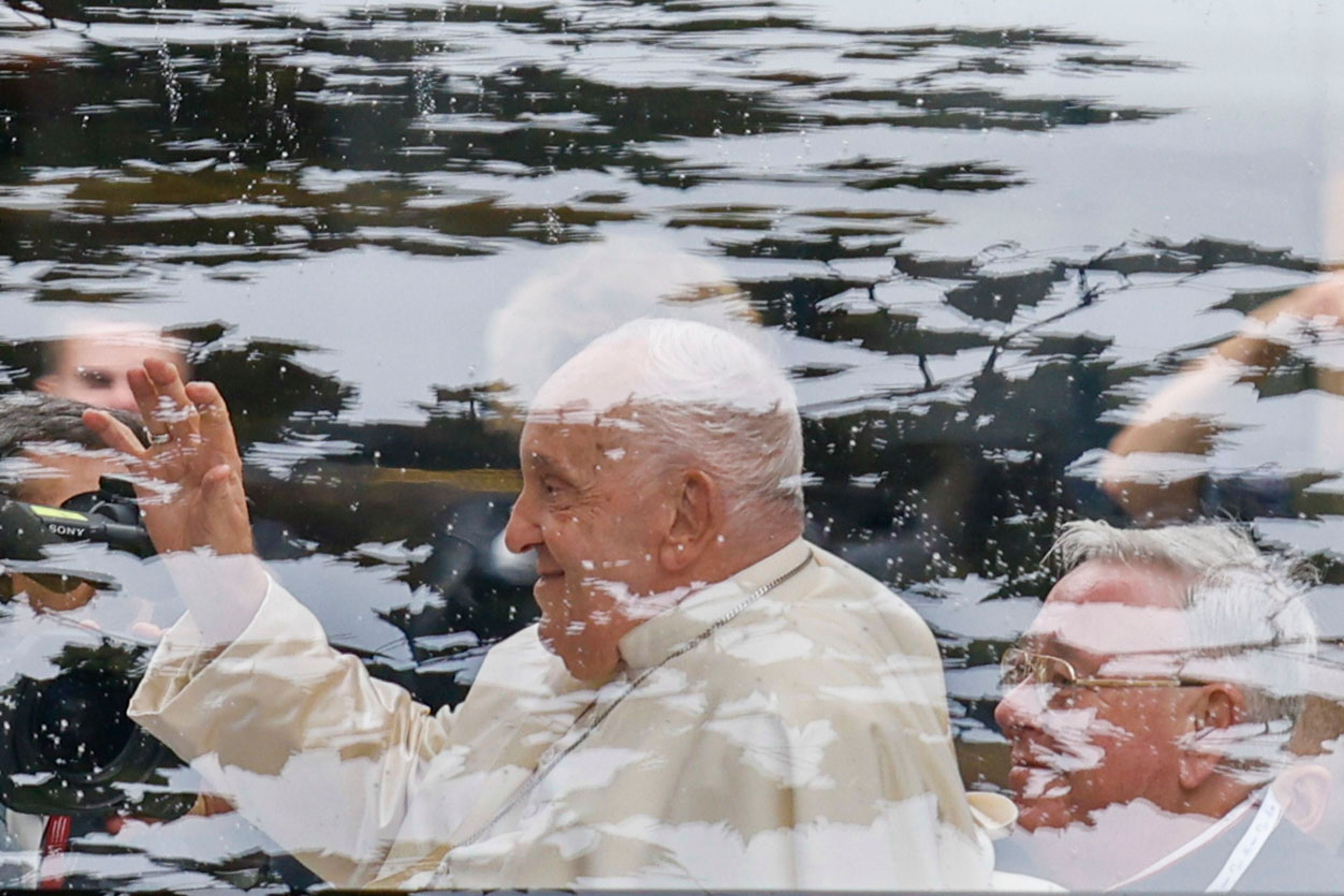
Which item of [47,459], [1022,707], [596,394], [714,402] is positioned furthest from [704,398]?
[47,459]

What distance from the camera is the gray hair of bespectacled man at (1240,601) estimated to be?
5.07 ft

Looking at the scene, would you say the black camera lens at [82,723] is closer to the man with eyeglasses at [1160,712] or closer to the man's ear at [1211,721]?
the man with eyeglasses at [1160,712]

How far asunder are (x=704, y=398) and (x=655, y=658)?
0.32m

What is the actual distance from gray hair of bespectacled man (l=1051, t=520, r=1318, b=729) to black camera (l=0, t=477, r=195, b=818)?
1.12 meters

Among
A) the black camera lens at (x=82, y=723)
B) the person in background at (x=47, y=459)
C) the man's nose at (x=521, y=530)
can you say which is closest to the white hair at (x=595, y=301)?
A: the man's nose at (x=521, y=530)

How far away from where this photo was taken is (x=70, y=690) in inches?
62.7

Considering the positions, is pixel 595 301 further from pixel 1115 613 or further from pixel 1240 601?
pixel 1240 601

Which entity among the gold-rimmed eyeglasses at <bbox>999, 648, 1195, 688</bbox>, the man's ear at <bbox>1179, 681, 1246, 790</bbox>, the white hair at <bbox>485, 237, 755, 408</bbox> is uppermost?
the white hair at <bbox>485, 237, 755, 408</bbox>

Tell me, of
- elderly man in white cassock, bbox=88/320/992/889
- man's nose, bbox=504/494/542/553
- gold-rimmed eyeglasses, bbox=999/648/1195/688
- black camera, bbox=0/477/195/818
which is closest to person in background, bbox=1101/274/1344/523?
gold-rimmed eyeglasses, bbox=999/648/1195/688

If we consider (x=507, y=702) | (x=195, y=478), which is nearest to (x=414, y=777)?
(x=507, y=702)

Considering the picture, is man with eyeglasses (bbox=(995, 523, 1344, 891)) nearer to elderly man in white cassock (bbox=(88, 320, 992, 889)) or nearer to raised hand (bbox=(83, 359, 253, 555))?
elderly man in white cassock (bbox=(88, 320, 992, 889))

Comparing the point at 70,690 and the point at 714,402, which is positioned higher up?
the point at 714,402

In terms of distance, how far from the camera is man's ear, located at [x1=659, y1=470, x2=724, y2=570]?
154cm

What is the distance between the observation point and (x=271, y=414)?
1557mm
